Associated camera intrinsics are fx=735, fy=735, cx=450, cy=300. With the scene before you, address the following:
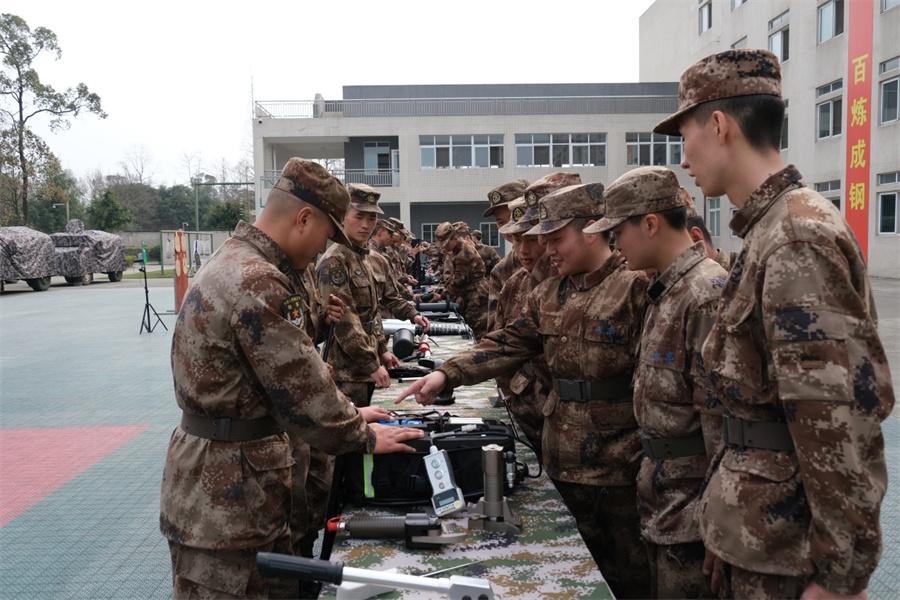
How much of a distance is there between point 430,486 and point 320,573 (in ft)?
3.82

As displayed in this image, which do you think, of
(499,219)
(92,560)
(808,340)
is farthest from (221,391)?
(499,219)

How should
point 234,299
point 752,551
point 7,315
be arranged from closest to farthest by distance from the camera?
point 752,551
point 234,299
point 7,315

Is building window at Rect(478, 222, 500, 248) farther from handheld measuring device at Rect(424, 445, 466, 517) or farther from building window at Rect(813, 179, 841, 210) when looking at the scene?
handheld measuring device at Rect(424, 445, 466, 517)

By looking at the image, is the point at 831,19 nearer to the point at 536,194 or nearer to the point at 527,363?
the point at 536,194

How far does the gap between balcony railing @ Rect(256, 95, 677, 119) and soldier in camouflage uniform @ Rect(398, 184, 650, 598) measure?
3285 cm

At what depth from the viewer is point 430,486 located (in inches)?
100.0

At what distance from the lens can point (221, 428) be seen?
87.0 inches

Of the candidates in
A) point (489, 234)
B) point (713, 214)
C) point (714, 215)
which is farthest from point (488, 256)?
point (489, 234)

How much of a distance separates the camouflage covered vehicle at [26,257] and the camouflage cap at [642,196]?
2500cm

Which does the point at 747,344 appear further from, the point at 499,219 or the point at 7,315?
the point at 7,315

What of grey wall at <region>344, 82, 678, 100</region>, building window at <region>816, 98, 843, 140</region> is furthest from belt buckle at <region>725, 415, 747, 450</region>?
grey wall at <region>344, 82, 678, 100</region>

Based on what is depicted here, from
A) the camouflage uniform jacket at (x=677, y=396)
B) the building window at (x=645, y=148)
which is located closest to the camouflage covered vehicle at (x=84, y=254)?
the building window at (x=645, y=148)

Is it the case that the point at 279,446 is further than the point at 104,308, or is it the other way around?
the point at 104,308

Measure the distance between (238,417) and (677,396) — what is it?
1.36 m
